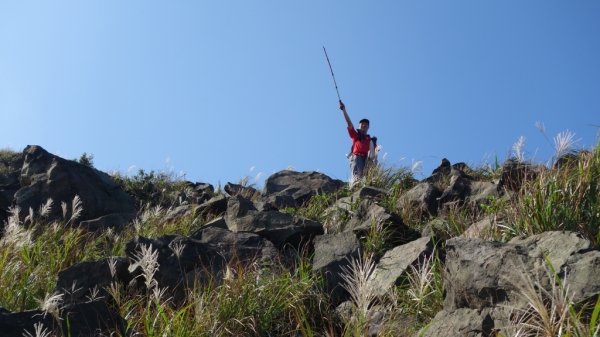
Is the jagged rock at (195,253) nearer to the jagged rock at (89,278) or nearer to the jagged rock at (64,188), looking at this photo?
the jagged rock at (89,278)

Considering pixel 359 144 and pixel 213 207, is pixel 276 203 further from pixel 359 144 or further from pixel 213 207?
pixel 359 144

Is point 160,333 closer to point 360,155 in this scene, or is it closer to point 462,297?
point 462,297

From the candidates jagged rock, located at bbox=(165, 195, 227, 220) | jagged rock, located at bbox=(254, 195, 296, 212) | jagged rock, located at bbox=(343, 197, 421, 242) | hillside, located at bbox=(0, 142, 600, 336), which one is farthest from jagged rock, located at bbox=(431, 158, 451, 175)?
jagged rock, located at bbox=(165, 195, 227, 220)

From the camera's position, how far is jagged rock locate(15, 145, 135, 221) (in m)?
11.7

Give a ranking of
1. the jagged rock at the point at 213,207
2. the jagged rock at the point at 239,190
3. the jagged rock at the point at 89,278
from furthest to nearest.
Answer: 1. the jagged rock at the point at 239,190
2. the jagged rock at the point at 213,207
3. the jagged rock at the point at 89,278

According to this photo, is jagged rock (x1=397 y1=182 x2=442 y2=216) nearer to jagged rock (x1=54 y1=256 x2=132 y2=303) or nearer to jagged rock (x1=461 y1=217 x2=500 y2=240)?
jagged rock (x1=461 y1=217 x2=500 y2=240)

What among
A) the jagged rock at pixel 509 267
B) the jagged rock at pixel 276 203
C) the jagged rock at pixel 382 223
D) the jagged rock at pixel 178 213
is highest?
the jagged rock at pixel 276 203

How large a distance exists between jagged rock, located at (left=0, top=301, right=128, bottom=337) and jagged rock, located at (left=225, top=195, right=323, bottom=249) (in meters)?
2.97

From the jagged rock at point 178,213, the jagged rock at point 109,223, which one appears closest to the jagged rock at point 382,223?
the jagged rock at point 178,213

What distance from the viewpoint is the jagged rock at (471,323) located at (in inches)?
170

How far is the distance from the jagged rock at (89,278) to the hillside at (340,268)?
0.05 ft

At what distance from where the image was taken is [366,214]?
8195 mm

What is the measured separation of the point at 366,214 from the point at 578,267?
3.90 metres

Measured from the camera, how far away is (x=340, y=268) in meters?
6.44
